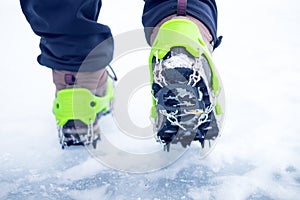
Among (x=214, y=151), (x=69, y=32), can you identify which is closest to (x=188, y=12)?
(x=69, y=32)

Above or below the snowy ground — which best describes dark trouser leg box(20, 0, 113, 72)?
above

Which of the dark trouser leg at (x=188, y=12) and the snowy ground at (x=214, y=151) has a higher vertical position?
the dark trouser leg at (x=188, y=12)

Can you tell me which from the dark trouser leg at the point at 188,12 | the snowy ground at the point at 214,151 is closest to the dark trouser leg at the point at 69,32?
the dark trouser leg at the point at 188,12

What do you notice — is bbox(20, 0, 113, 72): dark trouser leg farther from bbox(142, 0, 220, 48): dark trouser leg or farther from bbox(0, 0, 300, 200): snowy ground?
bbox(0, 0, 300, 200): snowy ground

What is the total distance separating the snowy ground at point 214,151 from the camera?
1.08 m

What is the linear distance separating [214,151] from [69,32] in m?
0.58

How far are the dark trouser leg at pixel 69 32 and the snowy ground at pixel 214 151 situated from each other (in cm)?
31

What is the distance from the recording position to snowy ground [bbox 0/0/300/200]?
3.54 feet

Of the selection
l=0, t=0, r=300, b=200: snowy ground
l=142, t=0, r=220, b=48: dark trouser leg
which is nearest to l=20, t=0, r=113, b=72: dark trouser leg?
l=142, t=0, r=220, b=48: dark trouser leg

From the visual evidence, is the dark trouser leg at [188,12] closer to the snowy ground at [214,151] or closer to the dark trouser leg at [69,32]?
the dark trouser leg at [69,32]

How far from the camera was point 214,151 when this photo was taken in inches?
48.7

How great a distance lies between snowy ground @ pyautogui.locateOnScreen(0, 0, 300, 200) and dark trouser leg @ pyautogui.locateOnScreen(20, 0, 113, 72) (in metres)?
0.31

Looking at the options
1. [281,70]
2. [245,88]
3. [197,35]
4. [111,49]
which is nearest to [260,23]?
[281,70]

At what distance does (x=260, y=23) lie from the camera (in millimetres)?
2348
